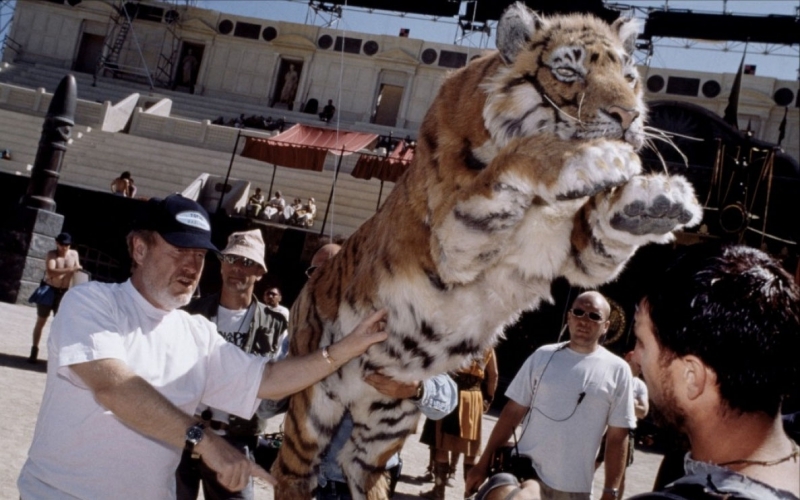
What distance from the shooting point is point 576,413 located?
378 cm

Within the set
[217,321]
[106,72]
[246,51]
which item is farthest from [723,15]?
[217,321]

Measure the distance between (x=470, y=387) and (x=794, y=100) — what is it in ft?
99.4

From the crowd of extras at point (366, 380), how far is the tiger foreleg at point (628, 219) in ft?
0.42

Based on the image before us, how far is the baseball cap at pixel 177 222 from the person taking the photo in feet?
7.91

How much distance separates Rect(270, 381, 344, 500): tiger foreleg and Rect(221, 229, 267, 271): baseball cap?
1.15m

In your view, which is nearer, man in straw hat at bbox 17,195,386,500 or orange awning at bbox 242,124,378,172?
man in straw hat at bbox 17,195,386,500

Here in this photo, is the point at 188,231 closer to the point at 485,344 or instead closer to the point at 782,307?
the point at 485,344

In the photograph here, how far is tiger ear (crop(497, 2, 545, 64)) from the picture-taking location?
233 centimetres

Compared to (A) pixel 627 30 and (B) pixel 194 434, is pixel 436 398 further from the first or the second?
(A) pixel 627 30

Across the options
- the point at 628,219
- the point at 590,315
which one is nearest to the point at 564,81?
the point at 628,219

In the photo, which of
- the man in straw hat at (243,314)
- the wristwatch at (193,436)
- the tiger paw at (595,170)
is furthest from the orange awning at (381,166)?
the tiger paw at (595,170)

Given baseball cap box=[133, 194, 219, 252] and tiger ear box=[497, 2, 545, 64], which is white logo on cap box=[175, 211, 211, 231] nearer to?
baseball cap box=[133, 194, 219, 252]

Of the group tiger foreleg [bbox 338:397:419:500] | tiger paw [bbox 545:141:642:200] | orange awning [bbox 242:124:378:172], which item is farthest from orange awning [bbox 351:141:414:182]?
tiger paw [bbox 545:141:642:200]

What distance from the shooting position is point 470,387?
610 centimetres
